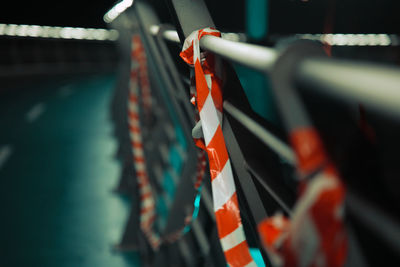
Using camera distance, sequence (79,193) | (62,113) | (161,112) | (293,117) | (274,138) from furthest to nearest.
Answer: (62,113), (79,193), (161,112), (274,138), (293,117)

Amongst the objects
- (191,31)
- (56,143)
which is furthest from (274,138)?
(56,143)

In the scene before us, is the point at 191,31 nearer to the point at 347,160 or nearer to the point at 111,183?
the point at 347,160

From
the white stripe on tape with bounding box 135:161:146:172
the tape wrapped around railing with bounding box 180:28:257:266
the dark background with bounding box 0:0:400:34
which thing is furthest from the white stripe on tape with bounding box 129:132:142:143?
the tape wrapped around railing with bounding box 180:28:257:266

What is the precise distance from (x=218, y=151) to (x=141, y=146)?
271 centimetres

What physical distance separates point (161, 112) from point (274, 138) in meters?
3.18

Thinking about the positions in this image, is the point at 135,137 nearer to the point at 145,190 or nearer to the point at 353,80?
the point at 145,190

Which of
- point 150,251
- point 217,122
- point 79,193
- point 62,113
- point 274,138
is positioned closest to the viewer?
point 274,138

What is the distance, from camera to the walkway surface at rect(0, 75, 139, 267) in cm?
358

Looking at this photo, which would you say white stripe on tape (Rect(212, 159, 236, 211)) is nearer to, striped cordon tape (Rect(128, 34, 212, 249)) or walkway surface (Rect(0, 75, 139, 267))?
striped cordon tape (Rect(128, 34, 212, 249))

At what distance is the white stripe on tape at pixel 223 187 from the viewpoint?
3.77ft

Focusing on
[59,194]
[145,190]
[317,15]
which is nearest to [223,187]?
[145,190]

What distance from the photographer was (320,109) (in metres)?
0.56

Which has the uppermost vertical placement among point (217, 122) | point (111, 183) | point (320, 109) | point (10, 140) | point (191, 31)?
point (191, 31)

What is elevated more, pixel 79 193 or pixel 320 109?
pixel 320 109
